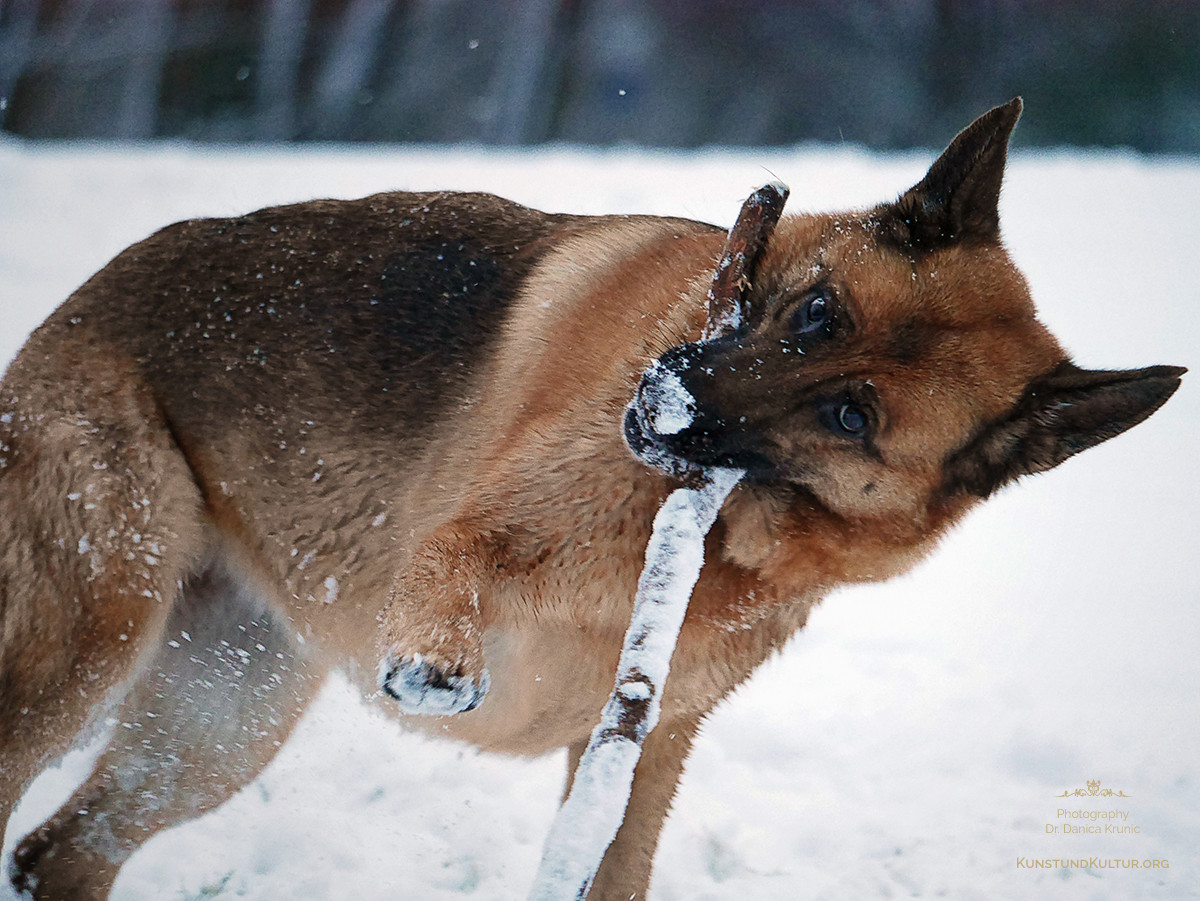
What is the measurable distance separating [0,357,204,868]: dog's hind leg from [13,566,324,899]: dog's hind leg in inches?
7.6

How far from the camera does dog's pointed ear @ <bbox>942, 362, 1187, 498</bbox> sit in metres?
1.92

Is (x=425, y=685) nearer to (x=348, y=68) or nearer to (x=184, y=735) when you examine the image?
(x=184, y=735)

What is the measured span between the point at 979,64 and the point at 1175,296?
5.68ft

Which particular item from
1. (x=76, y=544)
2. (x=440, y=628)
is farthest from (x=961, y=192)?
(x=76, y=544)

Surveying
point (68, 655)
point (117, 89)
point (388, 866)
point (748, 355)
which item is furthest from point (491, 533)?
point (117, 89)

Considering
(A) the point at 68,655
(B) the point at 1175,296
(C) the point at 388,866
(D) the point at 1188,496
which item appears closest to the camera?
(A) the point at 68,655

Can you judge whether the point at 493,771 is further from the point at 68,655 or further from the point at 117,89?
the point at 117,89

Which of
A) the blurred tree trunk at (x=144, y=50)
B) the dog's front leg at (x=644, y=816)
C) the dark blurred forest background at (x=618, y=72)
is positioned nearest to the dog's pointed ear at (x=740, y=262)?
the dog's front leg at (x=644, y=816)

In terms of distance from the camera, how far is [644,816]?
105 inches

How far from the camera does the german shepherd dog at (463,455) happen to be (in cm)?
202

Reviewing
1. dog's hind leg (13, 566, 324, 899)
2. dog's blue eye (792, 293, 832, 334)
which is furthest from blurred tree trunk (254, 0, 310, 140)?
dog's blue eye (792, 293, 832, 334)

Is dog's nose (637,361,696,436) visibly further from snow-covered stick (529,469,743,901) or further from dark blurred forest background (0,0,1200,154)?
dark blurred forest background (0,0,1200,154)

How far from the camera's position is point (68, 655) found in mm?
2578

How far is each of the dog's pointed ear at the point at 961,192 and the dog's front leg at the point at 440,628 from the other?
123 centimetres
